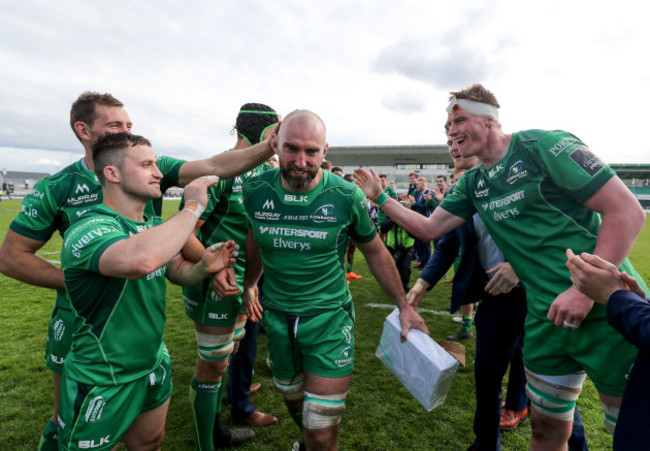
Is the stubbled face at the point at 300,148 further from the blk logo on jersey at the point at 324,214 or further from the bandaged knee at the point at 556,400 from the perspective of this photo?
the bandaged knee at the point at 556,400

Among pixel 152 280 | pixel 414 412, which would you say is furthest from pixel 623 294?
pixel 414 412

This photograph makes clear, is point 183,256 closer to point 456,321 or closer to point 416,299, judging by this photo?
point 416,299

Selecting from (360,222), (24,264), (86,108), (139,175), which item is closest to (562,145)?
(360,222)

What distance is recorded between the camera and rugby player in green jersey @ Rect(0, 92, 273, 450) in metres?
2.31

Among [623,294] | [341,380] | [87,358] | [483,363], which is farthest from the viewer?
[483,363]

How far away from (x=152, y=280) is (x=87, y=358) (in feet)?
1.62

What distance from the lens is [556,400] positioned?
2207 mm

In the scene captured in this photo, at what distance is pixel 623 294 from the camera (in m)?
1.48

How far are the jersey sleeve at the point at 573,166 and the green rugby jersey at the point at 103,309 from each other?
7.98 ft

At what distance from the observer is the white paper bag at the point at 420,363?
7.27 feet

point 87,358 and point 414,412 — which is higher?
point 87,358

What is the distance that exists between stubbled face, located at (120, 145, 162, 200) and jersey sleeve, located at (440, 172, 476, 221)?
7.37 feet

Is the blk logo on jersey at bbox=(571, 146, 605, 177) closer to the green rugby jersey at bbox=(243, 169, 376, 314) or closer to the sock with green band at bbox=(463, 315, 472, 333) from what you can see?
the green rugby jersey at bbox=(243, 169, 376, 314)

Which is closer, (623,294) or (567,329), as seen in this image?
(623,294)
